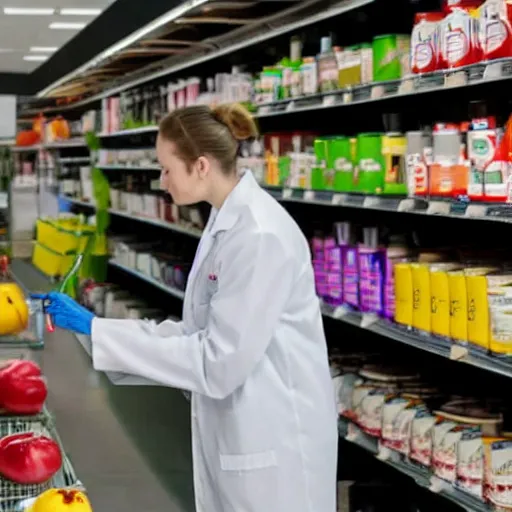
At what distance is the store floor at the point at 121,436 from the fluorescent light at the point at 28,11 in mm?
5033

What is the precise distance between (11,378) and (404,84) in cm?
193

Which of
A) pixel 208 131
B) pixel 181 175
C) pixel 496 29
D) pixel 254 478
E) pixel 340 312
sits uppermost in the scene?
pixel 496 29

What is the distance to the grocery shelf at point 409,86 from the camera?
2.99 m

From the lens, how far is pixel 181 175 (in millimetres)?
2699

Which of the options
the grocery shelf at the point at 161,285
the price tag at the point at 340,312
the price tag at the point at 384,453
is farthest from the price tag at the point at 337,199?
the grocery shelf at the point at 161,285

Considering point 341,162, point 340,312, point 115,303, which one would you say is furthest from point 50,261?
point 341,162

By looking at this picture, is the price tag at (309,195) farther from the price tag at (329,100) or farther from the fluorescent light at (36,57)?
the fluorescent light at (36,57)

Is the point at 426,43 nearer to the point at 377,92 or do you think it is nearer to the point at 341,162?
the point at 377,92

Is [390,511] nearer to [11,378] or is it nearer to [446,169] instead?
[446,169]

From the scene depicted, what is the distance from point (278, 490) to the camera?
2.74m

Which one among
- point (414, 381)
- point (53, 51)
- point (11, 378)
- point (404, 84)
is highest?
point (53, 51)

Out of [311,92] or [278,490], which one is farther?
[311,92]

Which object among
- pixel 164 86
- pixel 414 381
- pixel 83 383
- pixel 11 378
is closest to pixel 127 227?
pixel 164 86

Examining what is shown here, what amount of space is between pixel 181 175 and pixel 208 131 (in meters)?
0.14
